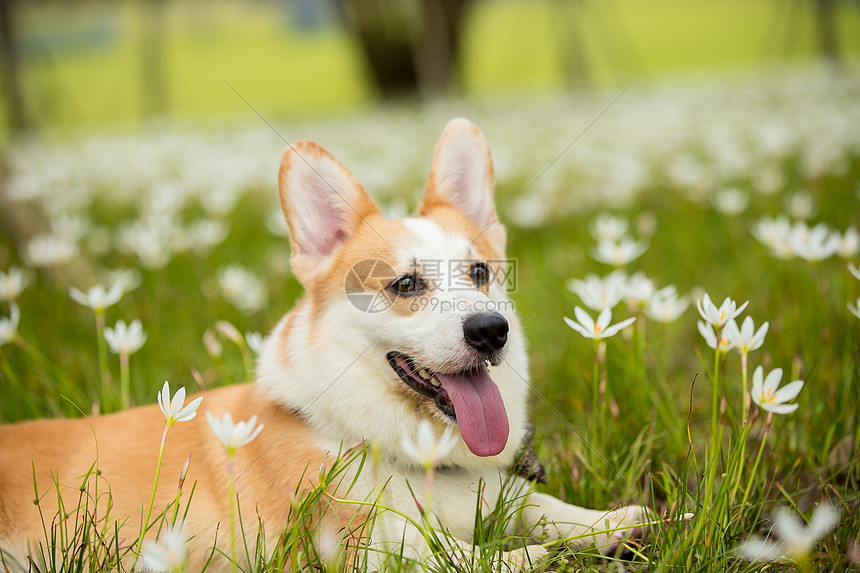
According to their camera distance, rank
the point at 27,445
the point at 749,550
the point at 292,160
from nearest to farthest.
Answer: the point at 749,550, the point at 27,445, the point at 292,160

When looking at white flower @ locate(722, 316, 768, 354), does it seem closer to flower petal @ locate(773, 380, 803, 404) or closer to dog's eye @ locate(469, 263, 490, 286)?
flower petal @ locate(773, 380, 803, 404)

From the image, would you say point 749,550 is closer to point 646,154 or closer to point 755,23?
point 646,154

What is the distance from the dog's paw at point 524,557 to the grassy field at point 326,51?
12.5m

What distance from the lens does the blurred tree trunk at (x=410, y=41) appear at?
599 inches

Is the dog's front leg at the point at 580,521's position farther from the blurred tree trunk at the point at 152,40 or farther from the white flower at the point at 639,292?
the blurred tree trunk at the point at 152,40

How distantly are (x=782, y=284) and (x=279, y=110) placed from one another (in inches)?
628

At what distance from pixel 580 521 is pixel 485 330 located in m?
0.69

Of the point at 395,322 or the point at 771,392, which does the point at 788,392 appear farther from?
the point at 395,322

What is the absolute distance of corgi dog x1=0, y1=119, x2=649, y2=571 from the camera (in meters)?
1.92

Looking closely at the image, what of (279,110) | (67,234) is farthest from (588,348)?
(279,110)

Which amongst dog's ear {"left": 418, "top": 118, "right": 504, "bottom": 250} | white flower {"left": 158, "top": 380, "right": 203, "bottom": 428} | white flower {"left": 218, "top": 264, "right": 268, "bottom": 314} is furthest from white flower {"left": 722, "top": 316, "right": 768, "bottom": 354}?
white flower {"left": 218, "top": 264, "right": 268, "bottom": 314}

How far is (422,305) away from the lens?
2117mm

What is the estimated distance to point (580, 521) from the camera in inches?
79.8

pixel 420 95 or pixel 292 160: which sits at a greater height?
pixel 292 160
